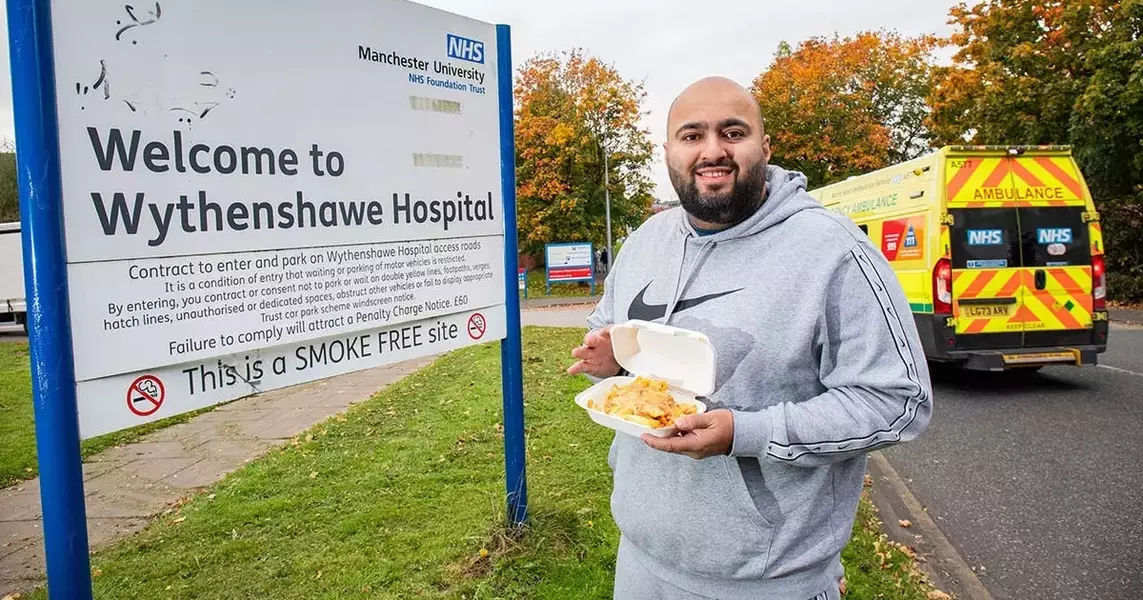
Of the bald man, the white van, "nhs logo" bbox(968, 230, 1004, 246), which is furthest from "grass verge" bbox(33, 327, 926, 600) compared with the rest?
the white van

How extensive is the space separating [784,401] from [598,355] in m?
0.58

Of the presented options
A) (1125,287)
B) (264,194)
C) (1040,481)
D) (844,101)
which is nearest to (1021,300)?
(1040,481)

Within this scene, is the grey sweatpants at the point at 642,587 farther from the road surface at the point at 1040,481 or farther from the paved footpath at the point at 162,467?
the paved footpath at the point at 162,467

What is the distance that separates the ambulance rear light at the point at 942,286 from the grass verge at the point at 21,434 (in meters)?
7.56

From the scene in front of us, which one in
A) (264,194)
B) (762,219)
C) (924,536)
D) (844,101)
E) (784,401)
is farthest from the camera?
(844,101)

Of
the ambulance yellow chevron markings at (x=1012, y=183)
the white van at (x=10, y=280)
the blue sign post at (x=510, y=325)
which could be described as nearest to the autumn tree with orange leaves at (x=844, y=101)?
the ambulance yellow chevron markings at (x=1012, y=183)

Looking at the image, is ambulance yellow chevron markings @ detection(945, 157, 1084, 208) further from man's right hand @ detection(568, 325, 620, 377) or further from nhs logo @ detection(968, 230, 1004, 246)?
man's right hand @ detection(568, 325, 620, 377)

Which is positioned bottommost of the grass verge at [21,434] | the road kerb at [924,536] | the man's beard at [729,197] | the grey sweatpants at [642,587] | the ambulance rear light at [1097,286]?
the road kerb at [924,536]

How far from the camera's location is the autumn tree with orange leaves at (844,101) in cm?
3238

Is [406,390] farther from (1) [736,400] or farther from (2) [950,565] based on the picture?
(1) [736,400]

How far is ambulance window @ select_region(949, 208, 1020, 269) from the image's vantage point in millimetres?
8227

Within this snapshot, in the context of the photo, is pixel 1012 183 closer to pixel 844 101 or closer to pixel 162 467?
pixel 162 467

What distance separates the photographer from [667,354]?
1.97m

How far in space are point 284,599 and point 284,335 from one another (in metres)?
1.38
